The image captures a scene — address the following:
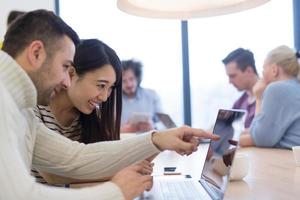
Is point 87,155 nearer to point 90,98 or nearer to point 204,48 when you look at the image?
point 90,98

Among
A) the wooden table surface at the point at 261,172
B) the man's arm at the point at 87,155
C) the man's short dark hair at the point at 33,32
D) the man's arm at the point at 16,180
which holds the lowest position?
the wooden table surface at the point at 261,172

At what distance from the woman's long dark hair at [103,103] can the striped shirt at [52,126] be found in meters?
0.02

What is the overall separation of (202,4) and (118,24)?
8.86ft

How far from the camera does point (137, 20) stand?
4.07m

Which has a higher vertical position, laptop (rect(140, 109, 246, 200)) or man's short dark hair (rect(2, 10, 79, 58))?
man's short dark hair (rect(2, 10, 79, 58))

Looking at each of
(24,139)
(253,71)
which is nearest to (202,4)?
(24,139)

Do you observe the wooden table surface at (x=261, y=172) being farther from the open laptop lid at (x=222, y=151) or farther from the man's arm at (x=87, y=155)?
the man's arm at (x=87, y=155)

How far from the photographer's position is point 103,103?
5.16 ft

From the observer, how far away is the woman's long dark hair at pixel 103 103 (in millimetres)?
1496

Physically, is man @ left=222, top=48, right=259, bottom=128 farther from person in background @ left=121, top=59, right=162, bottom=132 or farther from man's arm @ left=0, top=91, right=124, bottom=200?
man's arm @ left=0, top=91, right=124, bottom=200

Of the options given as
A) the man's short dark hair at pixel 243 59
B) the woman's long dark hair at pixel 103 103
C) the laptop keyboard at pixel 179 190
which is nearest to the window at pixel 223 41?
the man's short dark hair at pixel 243 59

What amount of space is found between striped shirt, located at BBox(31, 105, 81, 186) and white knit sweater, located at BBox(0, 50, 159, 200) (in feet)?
0.45

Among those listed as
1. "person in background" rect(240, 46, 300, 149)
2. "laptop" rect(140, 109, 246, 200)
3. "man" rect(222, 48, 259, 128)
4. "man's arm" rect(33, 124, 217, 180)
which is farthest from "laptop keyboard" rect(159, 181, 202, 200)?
"man" rect(222, 48, 259, 128)

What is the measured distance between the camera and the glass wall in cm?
Result: 403
